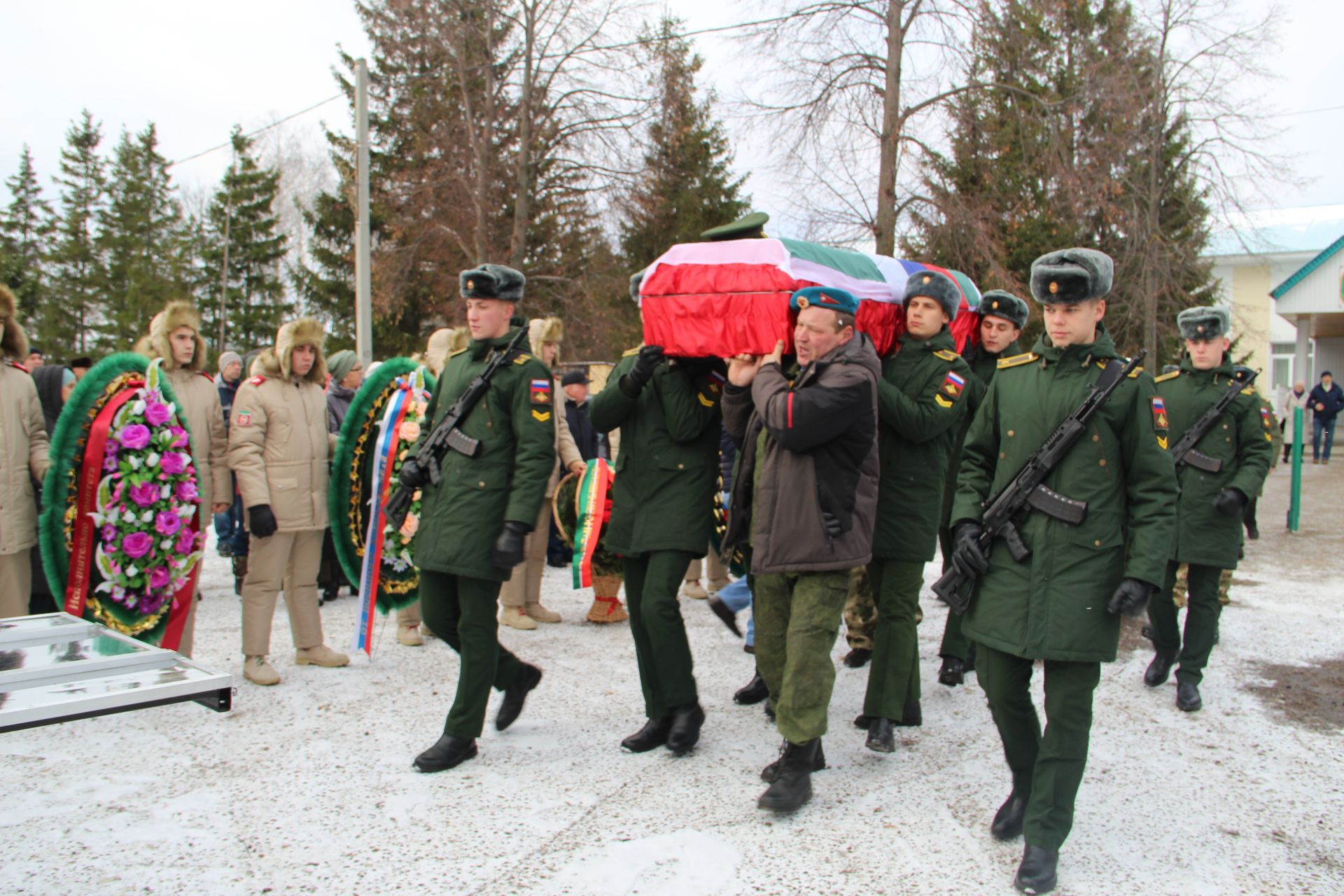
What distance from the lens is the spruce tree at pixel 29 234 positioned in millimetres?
36294

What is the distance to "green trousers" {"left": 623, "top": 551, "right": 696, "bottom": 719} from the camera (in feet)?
13.9

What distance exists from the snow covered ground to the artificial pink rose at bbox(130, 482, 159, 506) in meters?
1.06

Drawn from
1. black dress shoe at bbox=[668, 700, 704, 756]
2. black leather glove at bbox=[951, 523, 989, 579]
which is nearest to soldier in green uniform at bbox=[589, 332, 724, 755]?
black dress shoe at bbox=[668, 700, 704, 756]

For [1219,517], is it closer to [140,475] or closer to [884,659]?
[884,659]

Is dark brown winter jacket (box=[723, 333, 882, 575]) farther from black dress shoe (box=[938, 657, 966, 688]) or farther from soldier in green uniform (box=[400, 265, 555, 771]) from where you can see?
black dress shoe (box=[938, 657, 966, 688])

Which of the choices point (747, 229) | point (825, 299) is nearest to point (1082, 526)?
point (825, 299)

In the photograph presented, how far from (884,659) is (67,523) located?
13.1ft

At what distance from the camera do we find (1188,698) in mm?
4977

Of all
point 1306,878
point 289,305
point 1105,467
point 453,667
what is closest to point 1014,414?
point 1105,467

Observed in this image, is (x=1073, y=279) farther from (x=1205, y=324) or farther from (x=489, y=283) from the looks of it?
(x=1205, y=324)

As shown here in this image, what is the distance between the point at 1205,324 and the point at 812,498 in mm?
3121

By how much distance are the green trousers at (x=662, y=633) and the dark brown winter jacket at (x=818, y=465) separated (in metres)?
0.51

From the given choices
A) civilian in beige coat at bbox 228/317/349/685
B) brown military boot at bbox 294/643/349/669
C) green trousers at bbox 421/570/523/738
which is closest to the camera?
green trousers at bbox 421/570/523/738

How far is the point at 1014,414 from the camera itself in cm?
346
